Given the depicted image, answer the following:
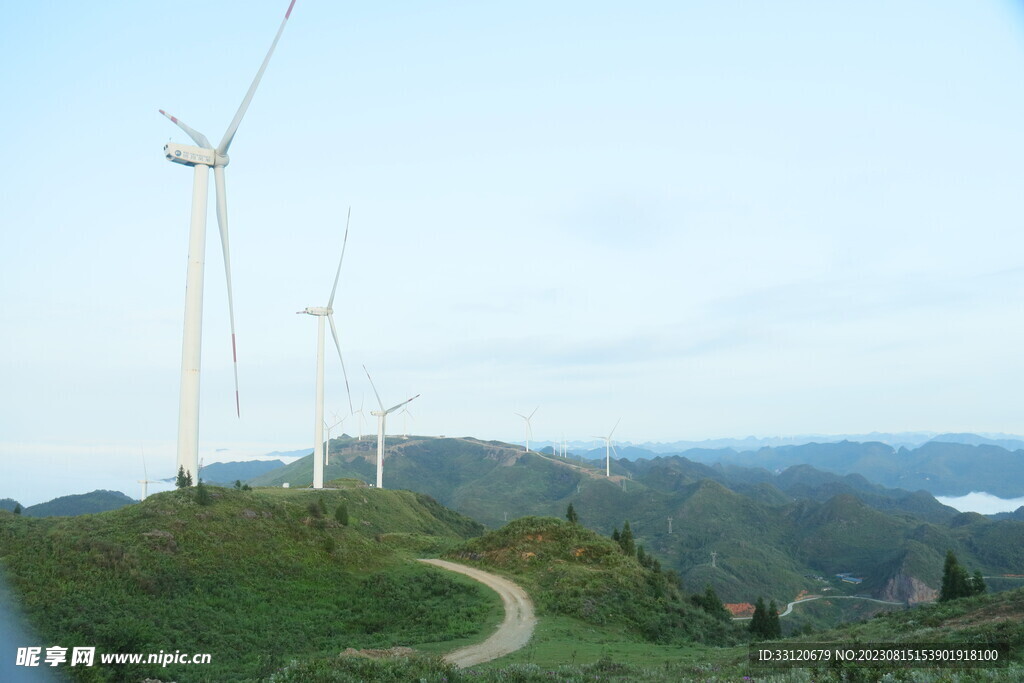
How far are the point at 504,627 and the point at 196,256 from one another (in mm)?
42466

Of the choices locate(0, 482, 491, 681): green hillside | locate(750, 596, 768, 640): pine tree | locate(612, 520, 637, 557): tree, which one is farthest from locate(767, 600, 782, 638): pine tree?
locate(0, 482, 491, 681): green hillside

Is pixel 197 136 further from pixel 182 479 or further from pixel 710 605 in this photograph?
pixel 710 605

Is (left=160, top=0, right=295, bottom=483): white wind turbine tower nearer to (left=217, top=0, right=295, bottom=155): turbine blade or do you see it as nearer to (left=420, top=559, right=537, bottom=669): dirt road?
(left=217, top=0, right=295, bottom=155): turbine blade

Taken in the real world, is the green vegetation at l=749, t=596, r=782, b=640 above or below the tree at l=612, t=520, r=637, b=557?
below

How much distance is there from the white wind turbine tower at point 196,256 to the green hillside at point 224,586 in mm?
7247

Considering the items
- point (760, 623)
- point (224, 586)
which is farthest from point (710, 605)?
point (224, 586)

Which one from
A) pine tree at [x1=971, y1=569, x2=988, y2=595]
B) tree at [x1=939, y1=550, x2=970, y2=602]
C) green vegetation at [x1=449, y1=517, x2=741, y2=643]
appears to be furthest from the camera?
tree at [x1=939, y1=550, x2=970, y2=602]

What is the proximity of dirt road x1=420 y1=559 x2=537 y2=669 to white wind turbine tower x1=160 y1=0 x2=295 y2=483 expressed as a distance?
2985 centimetres

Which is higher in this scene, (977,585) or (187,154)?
(187,154)

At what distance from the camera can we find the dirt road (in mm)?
36844

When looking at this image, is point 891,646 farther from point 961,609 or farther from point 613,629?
point 613,629

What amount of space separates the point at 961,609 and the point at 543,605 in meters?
29.6

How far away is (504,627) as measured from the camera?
45.6 meters

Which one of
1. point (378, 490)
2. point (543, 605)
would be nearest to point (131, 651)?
point (543, 605)
